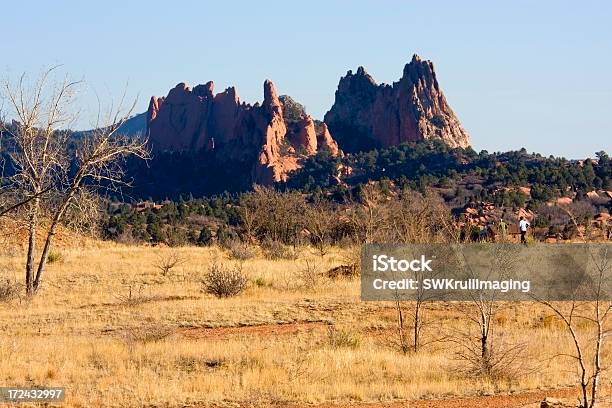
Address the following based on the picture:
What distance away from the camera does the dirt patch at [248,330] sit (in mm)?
16578

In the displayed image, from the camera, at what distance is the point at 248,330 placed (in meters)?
17.0

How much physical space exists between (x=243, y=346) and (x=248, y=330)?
221 centimetres

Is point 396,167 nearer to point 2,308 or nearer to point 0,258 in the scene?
point 0,258

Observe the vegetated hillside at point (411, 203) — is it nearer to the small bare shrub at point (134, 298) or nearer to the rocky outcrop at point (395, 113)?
the small bare shrub at point (134, 298)

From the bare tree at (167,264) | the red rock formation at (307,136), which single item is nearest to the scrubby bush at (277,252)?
the bare tree at (167,264)

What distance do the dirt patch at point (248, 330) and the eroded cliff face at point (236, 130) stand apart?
237ft

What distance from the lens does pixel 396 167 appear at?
89438 mm

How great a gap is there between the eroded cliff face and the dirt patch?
72.1 meters

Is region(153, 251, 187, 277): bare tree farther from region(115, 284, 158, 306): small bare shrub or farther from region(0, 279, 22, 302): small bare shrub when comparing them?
region(0, 279, 22, 302): small bare shrub

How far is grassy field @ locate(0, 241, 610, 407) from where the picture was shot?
11.5 m

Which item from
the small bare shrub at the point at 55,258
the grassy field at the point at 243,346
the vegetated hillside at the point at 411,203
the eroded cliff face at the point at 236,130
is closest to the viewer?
the grassy field at the point at 243,346

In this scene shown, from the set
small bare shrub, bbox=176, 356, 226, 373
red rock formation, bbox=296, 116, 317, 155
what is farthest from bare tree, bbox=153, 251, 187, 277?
red rock formation, bbox=296, 116, 317, 155

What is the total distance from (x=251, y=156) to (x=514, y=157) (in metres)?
43.6

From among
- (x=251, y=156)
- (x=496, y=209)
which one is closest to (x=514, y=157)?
(x=496, y=209)
